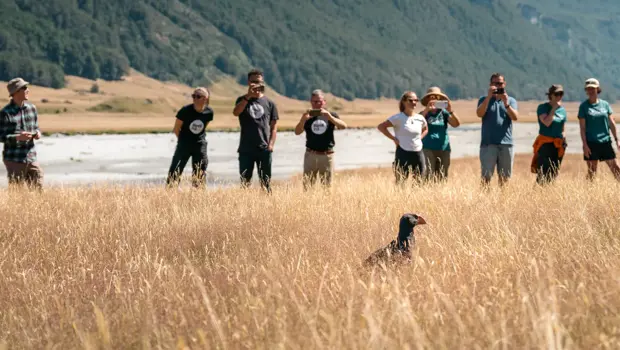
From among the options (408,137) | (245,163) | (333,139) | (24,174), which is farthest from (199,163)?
(408,137)

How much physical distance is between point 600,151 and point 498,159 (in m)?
1.33

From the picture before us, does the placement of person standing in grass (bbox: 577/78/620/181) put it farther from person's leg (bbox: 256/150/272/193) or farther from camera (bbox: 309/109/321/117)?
person's leg (bbox: 256/150/272/193)

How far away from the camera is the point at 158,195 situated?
11109 millimetres

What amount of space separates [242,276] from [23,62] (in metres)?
205

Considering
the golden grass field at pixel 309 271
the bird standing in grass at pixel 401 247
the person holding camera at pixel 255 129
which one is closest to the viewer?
the golden grass field at pixel 309 271

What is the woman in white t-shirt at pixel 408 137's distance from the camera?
11.0 meters

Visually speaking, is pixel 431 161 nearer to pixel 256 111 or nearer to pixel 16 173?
pixel 256 111

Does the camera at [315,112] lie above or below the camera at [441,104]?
below

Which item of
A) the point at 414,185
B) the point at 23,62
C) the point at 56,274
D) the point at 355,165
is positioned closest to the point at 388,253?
the point at 56,274

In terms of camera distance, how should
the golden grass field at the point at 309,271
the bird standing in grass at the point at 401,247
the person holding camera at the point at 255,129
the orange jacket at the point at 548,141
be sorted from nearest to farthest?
the golden grass field at the point at 309,271 → the bird standing in grass at the point at 401,247 → the person holding camera at the point at 255,129 → the orange jacket at the point at 548,141

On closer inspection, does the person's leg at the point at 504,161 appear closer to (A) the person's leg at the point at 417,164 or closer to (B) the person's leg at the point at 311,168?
(A) the person's leg at the point at 417,164

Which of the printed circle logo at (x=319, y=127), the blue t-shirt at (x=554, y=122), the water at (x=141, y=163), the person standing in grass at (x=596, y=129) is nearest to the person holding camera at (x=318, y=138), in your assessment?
the printed circle logo at (x=319, y=127)

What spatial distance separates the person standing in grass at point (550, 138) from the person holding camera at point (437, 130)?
1.18 m

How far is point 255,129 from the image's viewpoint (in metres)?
10.8
